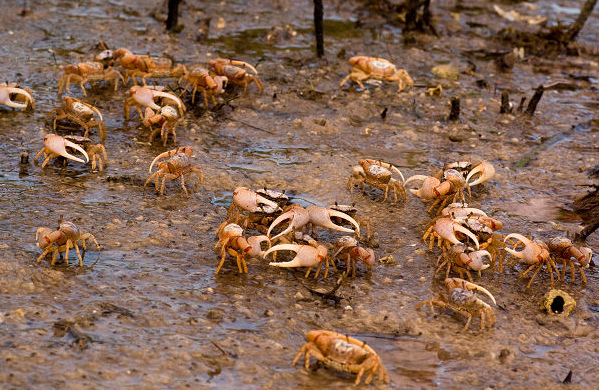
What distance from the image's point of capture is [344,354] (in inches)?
157

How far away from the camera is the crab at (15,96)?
700 cm

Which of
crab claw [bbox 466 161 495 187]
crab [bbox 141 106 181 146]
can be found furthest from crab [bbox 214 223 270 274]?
crab claw [bbox 466 161 495 187]

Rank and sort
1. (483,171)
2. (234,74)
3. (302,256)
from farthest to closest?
(234,74)
(483,171)
(302,256)

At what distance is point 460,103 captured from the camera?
866cm

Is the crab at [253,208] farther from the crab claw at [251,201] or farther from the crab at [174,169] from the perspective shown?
the crab at [174,169]

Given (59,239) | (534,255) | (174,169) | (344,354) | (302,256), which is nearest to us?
(344,354)

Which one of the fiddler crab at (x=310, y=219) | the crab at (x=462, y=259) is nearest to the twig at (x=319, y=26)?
the fiddler crab at (x=310, y=219)

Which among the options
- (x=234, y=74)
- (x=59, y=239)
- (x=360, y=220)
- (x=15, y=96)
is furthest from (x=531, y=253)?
(x=15, y=96)

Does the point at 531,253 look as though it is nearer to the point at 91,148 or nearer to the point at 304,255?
the point at 304,255

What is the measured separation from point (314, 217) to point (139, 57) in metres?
3.49

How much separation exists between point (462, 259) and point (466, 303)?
551 mm

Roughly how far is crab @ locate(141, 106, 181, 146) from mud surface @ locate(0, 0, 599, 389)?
0.15 metres

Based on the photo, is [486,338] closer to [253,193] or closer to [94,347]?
[253,193]

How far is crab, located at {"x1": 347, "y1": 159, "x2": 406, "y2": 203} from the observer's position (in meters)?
6.17
